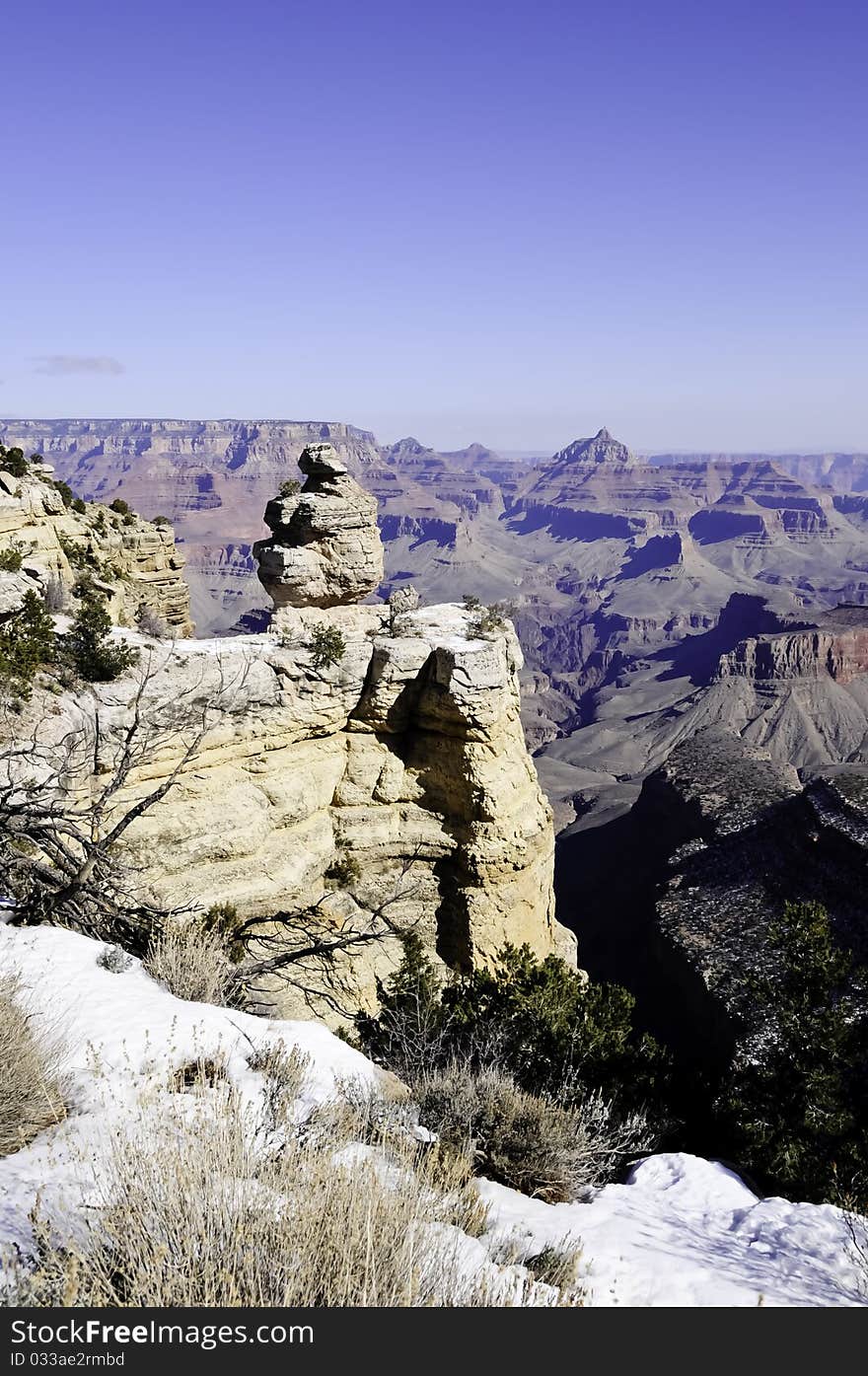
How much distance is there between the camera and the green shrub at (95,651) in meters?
14.1

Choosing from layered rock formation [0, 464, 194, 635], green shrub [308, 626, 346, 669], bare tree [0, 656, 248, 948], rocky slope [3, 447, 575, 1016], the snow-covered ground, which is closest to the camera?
the snow-covered ground

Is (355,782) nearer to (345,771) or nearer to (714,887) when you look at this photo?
(345,771)

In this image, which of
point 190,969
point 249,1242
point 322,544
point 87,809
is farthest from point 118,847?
point 249,1242

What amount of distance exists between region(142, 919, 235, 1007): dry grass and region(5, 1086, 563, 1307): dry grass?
4.34 metres

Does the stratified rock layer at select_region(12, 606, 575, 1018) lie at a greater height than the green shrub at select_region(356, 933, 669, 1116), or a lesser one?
greater

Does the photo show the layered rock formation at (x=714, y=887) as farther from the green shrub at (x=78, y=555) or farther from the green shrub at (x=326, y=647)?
the green shrub at (x=78, y=555)

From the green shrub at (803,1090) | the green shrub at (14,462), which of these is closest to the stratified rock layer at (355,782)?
the green shrub at (803,1090)

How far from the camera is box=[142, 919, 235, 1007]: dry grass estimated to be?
30.5ft

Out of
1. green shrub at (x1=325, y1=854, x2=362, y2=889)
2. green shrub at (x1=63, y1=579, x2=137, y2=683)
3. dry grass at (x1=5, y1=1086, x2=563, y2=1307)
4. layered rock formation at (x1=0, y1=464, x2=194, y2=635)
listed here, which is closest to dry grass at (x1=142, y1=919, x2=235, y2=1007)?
dry grass at (x1=5, y1=1086, x2=563, y2=1307)

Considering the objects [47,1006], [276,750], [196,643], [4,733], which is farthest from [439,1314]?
[196,643]

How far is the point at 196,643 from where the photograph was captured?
1584 centimetres

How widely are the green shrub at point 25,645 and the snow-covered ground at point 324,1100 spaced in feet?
16.8

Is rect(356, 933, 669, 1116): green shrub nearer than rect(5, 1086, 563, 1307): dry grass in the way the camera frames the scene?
No

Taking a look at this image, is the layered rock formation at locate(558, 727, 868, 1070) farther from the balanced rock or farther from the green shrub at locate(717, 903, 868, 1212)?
the balanced rock
